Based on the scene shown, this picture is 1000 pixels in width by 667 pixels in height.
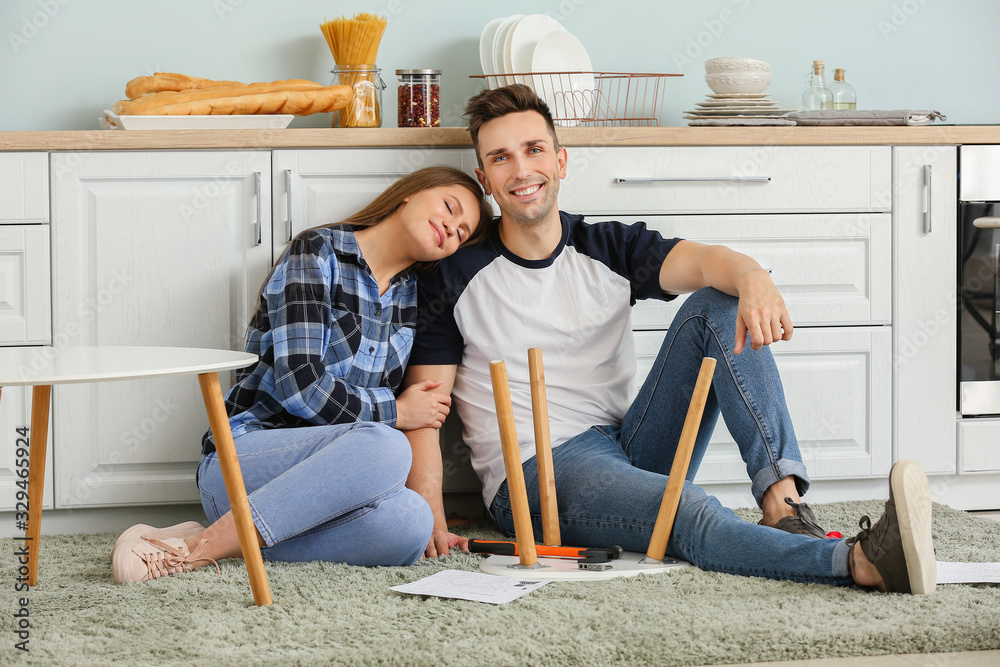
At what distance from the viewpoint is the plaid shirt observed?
59.8 inches

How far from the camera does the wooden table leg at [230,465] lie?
1162 mm

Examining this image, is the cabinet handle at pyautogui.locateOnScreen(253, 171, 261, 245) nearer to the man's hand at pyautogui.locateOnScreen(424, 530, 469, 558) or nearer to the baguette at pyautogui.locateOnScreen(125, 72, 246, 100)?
the baguette at pyautogui.locateOnScreen(125, 72, 246, 100)

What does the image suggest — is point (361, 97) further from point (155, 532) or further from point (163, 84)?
point (155, 532)

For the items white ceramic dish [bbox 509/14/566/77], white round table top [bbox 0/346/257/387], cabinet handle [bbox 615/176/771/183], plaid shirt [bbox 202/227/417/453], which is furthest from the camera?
white ceramic dish [bbox 509/14/566/77]

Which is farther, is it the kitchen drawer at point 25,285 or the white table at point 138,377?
the kitchen drawer at point 25,285

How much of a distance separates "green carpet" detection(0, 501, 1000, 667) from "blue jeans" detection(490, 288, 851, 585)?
0.14ft

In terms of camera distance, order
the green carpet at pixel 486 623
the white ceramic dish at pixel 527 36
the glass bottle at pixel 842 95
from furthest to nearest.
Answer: the glass bottle at pixel 842 95
the white ceramic dish at pixel 527 36
the green carpet at pixel 486 623

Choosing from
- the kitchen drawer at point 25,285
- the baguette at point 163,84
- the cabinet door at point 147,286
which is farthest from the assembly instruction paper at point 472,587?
the baguette at point 163,84

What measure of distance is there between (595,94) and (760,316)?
3.52 ft

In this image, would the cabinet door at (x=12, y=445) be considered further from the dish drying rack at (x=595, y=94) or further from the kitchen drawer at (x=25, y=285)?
the dish drying rack at (x=595, y=94)

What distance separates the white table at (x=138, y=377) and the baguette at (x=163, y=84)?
0.84m

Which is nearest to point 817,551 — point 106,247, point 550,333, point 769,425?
point 769,425

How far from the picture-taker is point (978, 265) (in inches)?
77.2

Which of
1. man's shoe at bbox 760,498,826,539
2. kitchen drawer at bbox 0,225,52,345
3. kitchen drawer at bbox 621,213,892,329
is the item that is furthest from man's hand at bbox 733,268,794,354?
kitchen drawer at bbox 0,225,52,345
